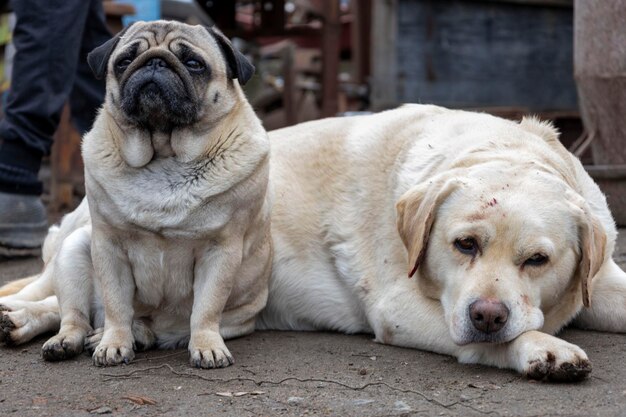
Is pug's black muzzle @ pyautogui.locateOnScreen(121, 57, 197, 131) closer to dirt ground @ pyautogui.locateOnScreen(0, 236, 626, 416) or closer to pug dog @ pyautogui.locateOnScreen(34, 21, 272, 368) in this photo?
pug dog @ pyautogui.locateOnScreen(34, 21, 272, 368)

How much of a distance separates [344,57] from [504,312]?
13.5m

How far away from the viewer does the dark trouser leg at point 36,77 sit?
5.40 m

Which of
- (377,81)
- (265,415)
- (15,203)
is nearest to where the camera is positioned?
(265,415)

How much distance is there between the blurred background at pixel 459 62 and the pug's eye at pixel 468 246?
8.97ft

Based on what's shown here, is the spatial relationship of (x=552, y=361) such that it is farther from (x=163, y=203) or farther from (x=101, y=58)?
(x=101, y=58)

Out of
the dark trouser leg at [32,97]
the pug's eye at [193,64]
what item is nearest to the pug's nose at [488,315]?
the pug's eye at [193,64]

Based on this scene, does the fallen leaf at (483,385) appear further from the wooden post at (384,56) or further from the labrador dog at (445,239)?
the wooden post at (384,56)

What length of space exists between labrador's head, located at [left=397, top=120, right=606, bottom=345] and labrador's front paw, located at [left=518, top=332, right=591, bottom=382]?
0.09 m

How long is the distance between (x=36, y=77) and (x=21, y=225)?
0.88 metres

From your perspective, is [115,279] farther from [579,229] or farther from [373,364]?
[579,229]

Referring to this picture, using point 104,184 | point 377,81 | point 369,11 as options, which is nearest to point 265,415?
point 104,184

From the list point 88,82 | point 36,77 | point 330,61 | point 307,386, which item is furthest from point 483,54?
point 307,386

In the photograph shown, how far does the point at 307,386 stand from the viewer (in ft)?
10.9

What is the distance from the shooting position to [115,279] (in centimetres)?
366
